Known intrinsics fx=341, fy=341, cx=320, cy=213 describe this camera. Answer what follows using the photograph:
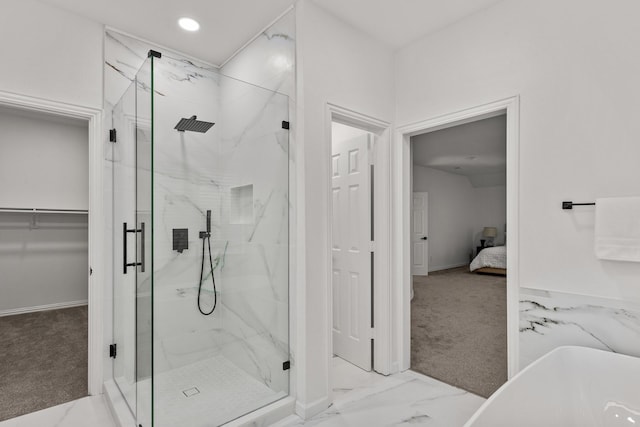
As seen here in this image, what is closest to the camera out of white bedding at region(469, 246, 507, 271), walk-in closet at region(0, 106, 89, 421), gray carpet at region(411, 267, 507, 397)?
gray carpet at region(411, 267, 507, 397)

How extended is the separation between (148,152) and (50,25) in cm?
136

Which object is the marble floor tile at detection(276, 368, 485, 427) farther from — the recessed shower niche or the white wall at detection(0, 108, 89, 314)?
the white wall at detection(0, 108, 89, 314)

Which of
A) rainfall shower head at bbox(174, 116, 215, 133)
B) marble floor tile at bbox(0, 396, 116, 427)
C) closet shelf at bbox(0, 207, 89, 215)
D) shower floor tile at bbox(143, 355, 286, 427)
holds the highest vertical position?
rainfall shower head at bbox(174, 116, 215, 133)

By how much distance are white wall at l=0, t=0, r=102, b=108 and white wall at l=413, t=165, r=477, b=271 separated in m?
6.60

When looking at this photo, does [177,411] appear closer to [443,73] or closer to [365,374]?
[365,374]

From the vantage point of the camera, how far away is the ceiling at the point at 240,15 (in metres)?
2.34

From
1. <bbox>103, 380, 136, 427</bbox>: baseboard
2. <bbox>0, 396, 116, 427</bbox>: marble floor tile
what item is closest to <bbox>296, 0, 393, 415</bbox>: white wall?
<bbox>103, 380, 136, 427</bbox>: baseboard

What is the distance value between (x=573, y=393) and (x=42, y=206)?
577cm

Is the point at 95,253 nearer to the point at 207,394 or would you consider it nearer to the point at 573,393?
the point at 207,394

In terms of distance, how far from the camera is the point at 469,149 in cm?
609

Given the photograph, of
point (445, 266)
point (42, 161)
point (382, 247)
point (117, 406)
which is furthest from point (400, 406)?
point (445, 266)

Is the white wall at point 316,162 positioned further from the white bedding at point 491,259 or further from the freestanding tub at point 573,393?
the white bedding at point 491,259

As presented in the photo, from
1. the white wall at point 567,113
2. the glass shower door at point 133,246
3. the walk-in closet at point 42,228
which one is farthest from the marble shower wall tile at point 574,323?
the walk-in closet at point 42,228

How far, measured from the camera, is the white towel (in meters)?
1.76
